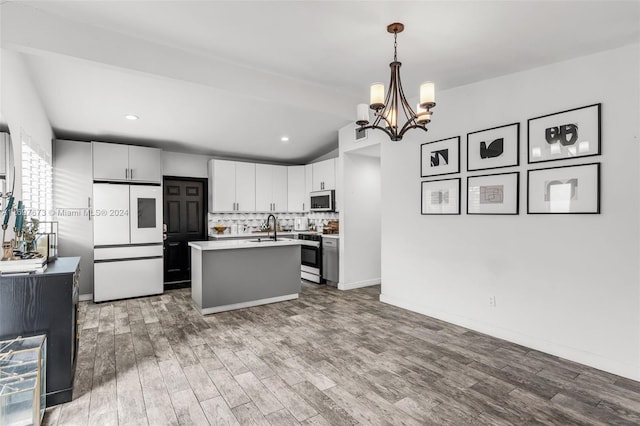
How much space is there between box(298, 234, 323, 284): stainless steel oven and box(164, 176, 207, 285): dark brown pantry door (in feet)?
6.32

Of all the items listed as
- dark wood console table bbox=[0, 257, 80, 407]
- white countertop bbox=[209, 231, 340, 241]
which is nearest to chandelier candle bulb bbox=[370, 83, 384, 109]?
dark wood console table bbox=[0, 257, 80, 407]

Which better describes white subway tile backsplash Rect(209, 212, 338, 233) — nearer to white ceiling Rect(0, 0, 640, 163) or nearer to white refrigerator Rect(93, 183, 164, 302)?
white refrigerator Rect(93, 183, 164, 302)

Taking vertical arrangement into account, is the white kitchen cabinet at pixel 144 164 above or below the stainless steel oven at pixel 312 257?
above

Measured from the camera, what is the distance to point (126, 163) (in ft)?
16.2

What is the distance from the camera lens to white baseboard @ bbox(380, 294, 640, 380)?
2562 mm

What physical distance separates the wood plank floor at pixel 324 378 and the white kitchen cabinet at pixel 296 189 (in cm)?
314

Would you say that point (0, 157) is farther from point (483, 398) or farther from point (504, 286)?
point (504, 286)

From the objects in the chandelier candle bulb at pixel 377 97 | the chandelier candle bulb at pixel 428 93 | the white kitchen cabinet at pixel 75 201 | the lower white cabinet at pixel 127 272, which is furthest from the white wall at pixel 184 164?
the chandelier candle bulb at pixel 428 93

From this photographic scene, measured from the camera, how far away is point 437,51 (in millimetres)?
2898

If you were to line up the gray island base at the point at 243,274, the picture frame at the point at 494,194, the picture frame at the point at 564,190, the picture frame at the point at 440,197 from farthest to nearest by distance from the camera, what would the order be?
the gray island base at the point at 243,274 < the picture frame at the point at 440,197 < the picture frame at the point at 494,194 < the picture frame at the point at 564,190

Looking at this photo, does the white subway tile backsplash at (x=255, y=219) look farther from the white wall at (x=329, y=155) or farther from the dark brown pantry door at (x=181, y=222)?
the white wall at (x=329, y=155)

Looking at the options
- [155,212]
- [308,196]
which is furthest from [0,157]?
[308,196]

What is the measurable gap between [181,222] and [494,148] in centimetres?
513

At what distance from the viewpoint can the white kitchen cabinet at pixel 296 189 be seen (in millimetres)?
6605
